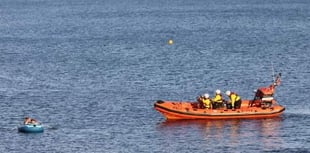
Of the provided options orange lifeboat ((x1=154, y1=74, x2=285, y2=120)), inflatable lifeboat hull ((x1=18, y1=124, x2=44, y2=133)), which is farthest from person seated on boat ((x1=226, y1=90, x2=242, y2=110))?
inflatable lifeboat hull ((x1=18, y1=124, x2=44, y2=133))

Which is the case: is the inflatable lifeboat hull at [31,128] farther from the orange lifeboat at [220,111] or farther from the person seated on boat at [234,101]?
the person seated on boat at [234,101]

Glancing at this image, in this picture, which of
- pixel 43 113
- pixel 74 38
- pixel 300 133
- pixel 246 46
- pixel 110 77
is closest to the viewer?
pixel 300 133

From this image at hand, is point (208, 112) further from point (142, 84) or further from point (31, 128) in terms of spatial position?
point (142, 84)

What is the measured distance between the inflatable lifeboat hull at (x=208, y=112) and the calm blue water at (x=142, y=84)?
0.57m

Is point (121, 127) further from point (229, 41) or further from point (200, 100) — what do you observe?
point (229, 41)

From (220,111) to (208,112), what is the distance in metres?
0.98

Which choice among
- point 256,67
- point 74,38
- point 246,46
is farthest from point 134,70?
point 74,38

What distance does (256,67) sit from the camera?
12494 centimetres

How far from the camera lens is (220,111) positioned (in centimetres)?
9225

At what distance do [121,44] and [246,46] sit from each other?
696 inches

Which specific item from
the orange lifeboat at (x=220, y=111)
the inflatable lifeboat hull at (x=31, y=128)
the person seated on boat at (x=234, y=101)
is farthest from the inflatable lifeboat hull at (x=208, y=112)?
the inflatable lifeboat hull at (x=31, y=128)

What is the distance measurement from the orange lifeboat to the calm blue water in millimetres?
586

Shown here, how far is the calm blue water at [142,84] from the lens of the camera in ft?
284

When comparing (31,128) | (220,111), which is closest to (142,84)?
(220,111)
